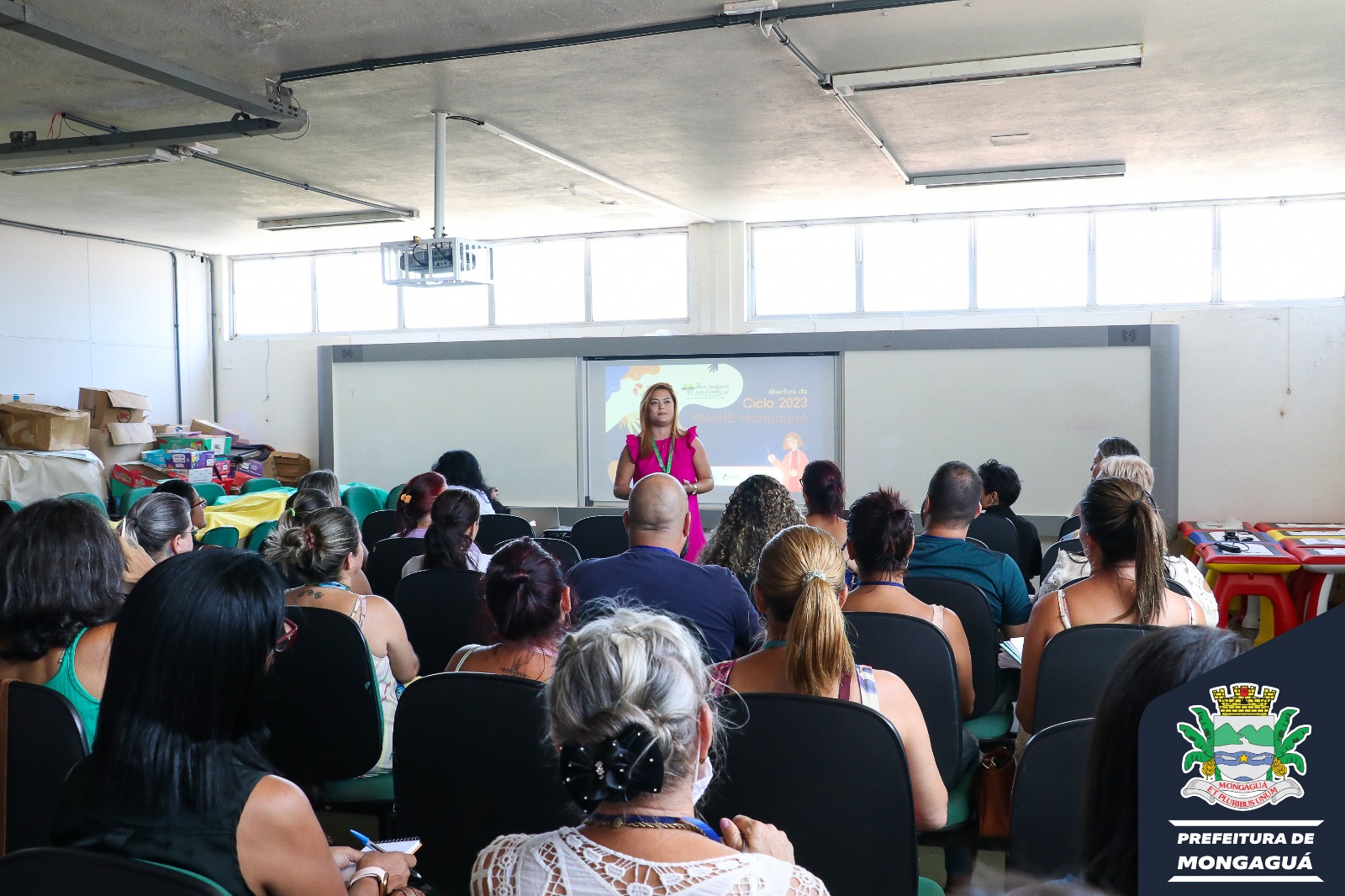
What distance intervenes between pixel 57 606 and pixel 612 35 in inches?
122

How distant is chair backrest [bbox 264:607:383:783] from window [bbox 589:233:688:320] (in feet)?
21.4

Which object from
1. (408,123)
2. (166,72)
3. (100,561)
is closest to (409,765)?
(100,561)

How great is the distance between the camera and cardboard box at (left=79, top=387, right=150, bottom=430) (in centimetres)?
845

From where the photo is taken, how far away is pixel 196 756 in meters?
1.28

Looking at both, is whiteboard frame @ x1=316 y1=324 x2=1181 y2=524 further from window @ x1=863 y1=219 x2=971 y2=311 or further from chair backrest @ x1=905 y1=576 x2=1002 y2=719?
chair backrest @ x1=905 y1=576 x2=1002 y2=719

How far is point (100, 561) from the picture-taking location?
210 centimetres

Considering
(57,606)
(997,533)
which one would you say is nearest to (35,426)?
(57,606)

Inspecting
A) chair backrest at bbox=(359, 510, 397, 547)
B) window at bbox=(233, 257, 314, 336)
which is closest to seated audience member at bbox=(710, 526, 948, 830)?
chair backrest at bbox=(359, 510, 397, 547)

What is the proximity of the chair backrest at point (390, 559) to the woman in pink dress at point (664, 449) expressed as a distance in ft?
3.99

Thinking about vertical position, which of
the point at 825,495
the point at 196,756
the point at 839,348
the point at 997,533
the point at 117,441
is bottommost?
the point at 997,533

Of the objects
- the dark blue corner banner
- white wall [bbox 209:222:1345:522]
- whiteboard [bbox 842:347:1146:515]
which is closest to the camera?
the dark blue corner banner

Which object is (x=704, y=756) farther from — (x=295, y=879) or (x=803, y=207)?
(x=803, y=207)

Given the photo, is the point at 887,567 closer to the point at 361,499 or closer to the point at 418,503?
the point at 418,503

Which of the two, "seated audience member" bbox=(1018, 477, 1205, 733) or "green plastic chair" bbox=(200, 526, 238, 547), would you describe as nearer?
"seated audience member" bbox=(1018, 477, 1205, 733)
